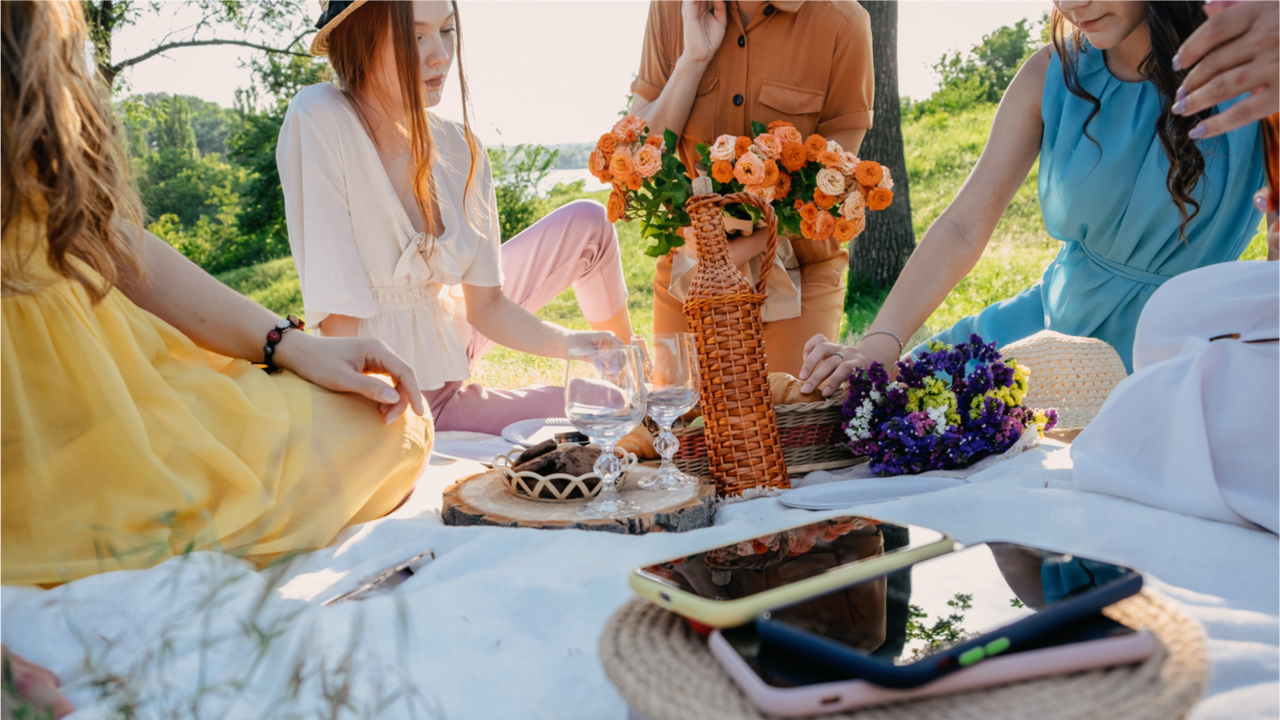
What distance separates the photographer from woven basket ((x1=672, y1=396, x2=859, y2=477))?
8.02 ft

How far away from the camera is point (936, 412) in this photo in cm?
235

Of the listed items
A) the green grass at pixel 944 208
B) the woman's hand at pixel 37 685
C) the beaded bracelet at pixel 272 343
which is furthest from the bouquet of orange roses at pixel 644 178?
the green grass at pixel 944 208

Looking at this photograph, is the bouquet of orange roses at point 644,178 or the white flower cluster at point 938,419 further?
the bouquet of orange roses at point 644,178

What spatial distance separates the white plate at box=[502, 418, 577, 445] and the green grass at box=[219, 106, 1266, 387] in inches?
83.5

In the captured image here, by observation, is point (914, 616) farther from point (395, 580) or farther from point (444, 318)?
point (444, 318)

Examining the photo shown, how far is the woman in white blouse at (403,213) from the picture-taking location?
3178mm

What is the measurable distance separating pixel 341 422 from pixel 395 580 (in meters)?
0.48

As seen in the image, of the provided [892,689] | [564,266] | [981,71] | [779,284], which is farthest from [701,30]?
[981,71]

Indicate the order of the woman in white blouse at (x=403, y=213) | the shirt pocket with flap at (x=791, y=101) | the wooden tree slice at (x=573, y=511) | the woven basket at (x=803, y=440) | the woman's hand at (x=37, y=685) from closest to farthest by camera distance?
the woman's hand at (x=37, y=685) → the wooden tree slice at (x=573, y=511) → the woven basket at (x=803, y=440) → the woman in white blouse at (x=403, y=213) → the shirt pocket with flap at (x=791, y=101)

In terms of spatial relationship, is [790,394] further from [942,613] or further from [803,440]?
[942,613]

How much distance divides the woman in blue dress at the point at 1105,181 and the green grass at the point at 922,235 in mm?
2559

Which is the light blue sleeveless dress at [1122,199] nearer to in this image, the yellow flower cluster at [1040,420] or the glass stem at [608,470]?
the yellow flower cluster at [1040,420]

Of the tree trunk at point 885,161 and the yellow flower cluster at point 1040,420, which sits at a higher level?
the tree trunk at point 885,161

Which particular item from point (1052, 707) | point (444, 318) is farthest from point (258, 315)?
point (1052, 707)
